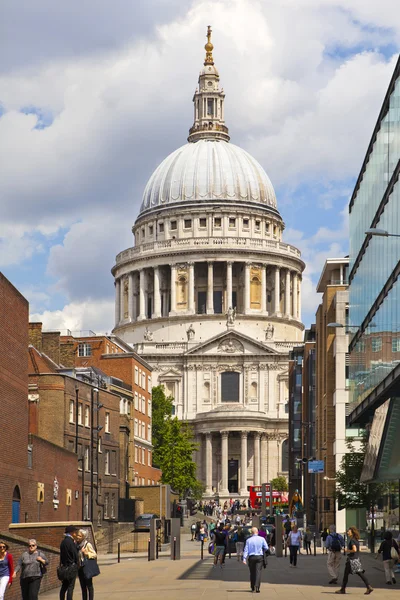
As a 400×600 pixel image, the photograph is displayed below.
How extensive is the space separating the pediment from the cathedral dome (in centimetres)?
2654

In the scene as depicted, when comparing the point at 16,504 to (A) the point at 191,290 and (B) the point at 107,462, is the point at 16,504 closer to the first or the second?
(B) the point at 107,462

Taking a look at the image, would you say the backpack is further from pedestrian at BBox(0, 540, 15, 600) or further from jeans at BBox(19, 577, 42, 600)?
pedestrian at BBox(0, 540, 15, 600)

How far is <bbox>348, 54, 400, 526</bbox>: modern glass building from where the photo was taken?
147 feet

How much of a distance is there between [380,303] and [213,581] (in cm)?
1337

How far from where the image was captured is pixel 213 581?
41156 millimetres

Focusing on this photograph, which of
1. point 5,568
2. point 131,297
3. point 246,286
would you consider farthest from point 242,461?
point 5,568

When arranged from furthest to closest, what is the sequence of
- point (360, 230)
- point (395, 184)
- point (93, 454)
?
point (93, 454), point (360, 230), point (395, 184)

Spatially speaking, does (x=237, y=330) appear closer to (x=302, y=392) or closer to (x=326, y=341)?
(x=302, y=392)

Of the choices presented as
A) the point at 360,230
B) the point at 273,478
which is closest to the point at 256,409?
the point at 273,478

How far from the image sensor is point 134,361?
105 meters

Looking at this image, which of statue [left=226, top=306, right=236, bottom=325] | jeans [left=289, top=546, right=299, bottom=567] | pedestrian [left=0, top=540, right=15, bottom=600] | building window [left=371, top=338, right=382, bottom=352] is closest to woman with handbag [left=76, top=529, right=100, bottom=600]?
pedestrian [left=0, top=540, right=15, bottom=600]

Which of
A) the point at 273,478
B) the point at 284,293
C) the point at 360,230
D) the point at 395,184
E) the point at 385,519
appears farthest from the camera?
the point at 284,293

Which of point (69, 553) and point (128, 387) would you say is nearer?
point (69, 553)

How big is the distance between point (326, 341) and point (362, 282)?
94.9 feet
